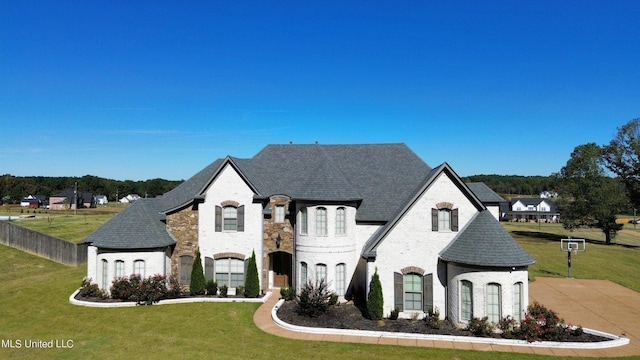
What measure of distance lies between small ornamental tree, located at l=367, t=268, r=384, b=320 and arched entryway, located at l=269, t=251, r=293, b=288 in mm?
7689

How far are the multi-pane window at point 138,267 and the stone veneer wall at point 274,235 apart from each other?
310 inches

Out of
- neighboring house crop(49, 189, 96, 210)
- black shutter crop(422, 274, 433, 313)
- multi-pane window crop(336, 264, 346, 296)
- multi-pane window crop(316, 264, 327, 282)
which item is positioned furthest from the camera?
neighboring house crop(49, 189, 96, 210)

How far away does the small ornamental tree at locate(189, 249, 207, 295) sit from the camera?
23.9 meters

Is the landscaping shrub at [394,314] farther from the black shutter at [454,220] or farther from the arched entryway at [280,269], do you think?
the arched entryway at [280,269]

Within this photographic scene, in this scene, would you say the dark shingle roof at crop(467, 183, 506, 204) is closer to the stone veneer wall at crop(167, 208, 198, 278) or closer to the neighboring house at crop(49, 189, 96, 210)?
the stone veneer wall at crop(167, 208, 198, 278)

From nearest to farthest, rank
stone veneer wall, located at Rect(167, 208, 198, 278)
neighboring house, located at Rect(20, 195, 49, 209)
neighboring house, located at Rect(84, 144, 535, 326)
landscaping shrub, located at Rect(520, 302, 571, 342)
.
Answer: landscaping shrub, located at Rect(520, 302, 571, 342)
neighboring house, located at Rect(84, 144, 535, 326)
stone veneer wall, located at Rect(167, 208, 198, 278)
neighboring house, located at Rect(20, 195, 49, 209)

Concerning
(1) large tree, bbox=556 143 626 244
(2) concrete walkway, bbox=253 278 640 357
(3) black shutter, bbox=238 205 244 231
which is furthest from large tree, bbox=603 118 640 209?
(3) black shutter, bbox=238 205 244 231

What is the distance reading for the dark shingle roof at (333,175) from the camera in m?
23.8

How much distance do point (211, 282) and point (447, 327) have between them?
1487 cm

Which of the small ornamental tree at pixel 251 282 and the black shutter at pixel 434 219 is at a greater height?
the black shutter at pixel 434 219

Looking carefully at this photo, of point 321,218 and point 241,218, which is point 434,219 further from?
point 241,218

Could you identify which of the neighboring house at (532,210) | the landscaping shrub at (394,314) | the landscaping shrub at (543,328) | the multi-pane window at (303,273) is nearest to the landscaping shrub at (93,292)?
the multi-pane window at (303,273)

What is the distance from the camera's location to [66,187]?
170125 millimetres

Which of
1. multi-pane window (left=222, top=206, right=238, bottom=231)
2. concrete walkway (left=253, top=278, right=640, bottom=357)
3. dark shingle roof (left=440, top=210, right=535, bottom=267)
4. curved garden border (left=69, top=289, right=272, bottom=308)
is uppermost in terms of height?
multi-pane window (left=222, top=206, right=238, bottom=231)
